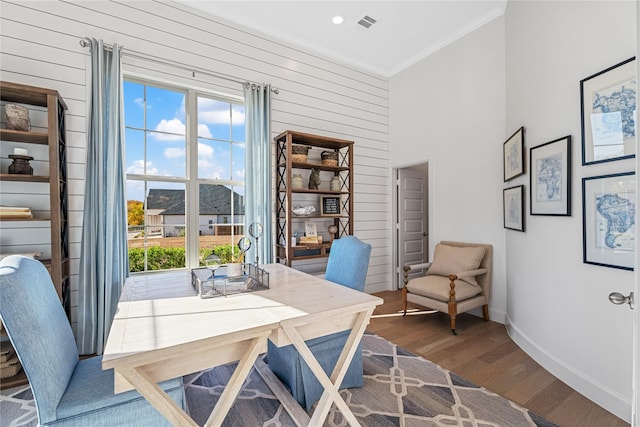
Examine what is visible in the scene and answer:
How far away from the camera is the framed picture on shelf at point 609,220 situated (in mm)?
1715

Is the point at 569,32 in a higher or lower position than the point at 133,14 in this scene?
lower

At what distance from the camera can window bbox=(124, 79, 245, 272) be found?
3.04 meters

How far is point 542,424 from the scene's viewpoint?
173 centimetres

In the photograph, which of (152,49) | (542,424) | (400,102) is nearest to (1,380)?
(152,49)

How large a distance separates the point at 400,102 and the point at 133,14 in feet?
11.9

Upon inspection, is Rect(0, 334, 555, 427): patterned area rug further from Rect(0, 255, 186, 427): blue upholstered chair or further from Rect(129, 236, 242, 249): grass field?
Rect(129, 236, 242, 249): grass field

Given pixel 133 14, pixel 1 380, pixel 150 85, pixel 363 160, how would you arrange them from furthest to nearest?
pixel 363 160, pixel 150 85, pixel 133 14, pixel 1 380

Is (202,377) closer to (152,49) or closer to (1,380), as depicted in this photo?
(1,380)

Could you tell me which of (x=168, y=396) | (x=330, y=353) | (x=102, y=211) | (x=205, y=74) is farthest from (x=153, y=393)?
(x=205, y=74)

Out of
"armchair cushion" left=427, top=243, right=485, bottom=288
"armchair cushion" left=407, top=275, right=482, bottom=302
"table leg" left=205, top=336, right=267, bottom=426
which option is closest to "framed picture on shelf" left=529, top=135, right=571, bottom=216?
"armchair cushion" left=427, top=243, right=485, bottom=288

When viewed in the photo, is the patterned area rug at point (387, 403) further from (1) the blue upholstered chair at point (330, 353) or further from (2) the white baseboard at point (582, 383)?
(2) the white baseboard at point (582, 383)

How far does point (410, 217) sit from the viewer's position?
16.3ft

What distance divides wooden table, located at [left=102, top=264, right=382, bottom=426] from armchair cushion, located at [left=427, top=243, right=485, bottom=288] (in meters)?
2.25

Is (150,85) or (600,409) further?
(150,85)
